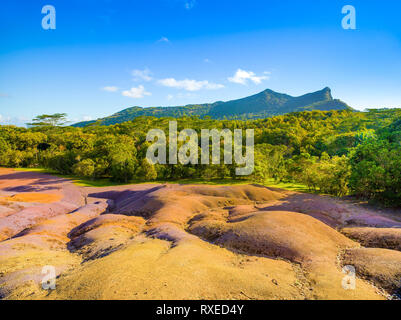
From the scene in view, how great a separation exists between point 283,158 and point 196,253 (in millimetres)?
45447

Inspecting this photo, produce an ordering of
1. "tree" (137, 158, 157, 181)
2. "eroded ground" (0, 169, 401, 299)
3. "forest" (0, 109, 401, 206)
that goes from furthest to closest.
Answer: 1. "tree" (137, 158, 157, 181)
2. "forest" (0, 109, 401, 206)
3. "eroded ground" (0, 169, 401, 299)

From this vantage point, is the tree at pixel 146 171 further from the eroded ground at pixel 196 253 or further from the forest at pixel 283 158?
the eroded ground at pixel 196 253

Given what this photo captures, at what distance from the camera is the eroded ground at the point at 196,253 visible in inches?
312

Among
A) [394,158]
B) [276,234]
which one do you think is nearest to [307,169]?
[394,158]

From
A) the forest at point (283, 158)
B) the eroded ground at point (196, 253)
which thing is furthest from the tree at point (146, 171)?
the eroded ground at point (196, 253)

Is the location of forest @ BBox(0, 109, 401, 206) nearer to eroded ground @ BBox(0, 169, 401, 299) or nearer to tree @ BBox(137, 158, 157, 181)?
tree @ BBox(137, 158, 157, 181)

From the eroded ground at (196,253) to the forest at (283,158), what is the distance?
5.35 meters

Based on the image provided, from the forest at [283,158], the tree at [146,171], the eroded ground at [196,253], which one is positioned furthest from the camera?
the tree at [146,171]

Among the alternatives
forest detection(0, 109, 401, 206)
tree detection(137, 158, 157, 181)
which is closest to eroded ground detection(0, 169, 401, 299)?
forest detection(0, 109, 401, 206)

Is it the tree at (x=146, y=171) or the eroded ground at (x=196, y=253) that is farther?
the tree at (x=146, y=171)

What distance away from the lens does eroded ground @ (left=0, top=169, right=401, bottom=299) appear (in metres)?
7.92

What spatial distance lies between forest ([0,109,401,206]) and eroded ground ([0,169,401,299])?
5354mm

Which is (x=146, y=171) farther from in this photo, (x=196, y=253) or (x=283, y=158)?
(x=196, y=253)
